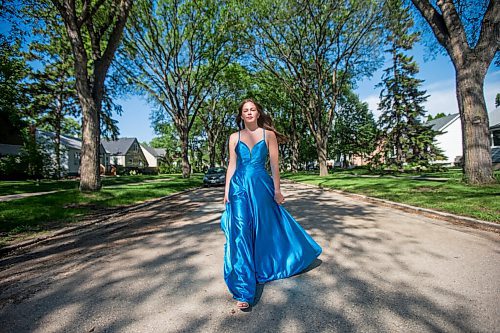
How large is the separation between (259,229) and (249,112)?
4.96ft

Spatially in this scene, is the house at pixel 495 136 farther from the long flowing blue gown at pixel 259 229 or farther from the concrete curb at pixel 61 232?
the concrete curb at pixel 61 232

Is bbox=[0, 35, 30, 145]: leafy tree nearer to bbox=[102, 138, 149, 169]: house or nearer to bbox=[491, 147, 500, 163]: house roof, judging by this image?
bbox=[102, 138, 149, 169]: house

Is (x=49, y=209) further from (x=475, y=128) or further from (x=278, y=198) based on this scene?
(x=475, y=128)

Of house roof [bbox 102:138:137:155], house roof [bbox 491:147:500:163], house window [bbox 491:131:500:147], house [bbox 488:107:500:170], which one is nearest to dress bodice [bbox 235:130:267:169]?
house [bbox 488:107:500:170]

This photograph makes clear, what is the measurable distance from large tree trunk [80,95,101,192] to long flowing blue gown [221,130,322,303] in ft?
30.6

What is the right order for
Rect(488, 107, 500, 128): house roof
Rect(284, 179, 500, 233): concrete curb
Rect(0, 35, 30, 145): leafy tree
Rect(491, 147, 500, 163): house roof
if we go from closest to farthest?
Rect(284, 179, 500, 233): concrete curb
Rect(0, 35, 30, 145): leafy tree
Rect(491, 147, 500, 163): house roof
Rect(488, 107, 500, 128): house roof

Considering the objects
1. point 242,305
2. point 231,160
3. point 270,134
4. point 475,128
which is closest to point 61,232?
point 231,160

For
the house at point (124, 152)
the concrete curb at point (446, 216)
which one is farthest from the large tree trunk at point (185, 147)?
the house at point (124, 152)

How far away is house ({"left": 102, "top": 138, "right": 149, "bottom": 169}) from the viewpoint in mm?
56781

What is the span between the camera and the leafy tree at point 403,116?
21.0 meters

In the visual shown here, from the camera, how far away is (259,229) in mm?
3072

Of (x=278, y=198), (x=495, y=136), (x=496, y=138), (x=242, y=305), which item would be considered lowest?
(x=242, y=305)

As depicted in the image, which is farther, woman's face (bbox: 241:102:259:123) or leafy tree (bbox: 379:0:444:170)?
leafy tree (bbox: 379:0:444:170)

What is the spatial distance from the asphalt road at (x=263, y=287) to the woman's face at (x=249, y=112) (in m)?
2.07
